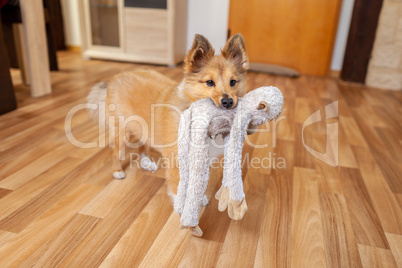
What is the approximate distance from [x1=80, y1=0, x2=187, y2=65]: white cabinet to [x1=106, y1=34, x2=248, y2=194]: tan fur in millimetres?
2985

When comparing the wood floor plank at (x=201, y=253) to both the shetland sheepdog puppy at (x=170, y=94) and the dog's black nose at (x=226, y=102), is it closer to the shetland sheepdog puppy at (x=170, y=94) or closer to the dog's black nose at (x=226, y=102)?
the shetland sheepdog puppy at (x=170, y=94)

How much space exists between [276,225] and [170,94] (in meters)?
0.83

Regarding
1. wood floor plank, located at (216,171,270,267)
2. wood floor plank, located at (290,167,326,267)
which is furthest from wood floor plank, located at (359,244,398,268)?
wood floor plank, located at (216,171,270,267)

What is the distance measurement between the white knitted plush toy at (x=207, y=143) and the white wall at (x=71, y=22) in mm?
4979

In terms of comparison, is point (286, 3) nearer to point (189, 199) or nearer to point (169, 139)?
point (169, 139)

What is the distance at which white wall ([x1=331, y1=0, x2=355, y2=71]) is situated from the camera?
423 cm

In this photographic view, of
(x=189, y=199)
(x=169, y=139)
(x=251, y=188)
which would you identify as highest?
(x=169, y=139)

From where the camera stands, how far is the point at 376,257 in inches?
49.5

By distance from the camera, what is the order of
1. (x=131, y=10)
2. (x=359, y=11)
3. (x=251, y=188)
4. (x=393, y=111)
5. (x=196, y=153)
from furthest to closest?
1. (x=131, y=10)
2. (x=359, y=11)
3. (x=393, y=111)
4. (x=251, y=188)
5. (x=196, y=153)

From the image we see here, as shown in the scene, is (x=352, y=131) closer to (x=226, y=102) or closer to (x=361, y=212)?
(x=361, y=212)

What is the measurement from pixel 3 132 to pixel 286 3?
13.2ft

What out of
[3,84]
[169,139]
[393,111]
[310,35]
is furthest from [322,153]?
[310,35]

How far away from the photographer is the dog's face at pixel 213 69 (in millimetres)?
1379

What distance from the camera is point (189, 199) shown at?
46.9 inches
